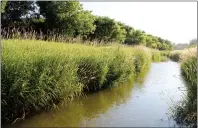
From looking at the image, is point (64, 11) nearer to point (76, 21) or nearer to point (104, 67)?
point (76, 21)

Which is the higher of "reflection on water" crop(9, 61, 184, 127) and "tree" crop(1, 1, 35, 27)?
"tree" crop(1, 1, 35, 27)

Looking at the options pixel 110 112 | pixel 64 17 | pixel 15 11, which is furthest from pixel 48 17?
pixel 110 112

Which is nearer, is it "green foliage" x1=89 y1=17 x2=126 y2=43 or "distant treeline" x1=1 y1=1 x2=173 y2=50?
"distant treeline" x1=1 y1=1 x2=173 y2=50

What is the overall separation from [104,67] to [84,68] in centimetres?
77

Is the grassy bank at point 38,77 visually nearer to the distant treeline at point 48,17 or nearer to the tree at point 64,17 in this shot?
the distant treeline at point 48,17

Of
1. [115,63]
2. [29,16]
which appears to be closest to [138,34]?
[29,16]

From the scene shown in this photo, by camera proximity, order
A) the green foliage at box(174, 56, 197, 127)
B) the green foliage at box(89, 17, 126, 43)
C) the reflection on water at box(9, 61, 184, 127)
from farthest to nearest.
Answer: the green foliage at box(89, 17, 126, 43), the reflection on water at box(9, 61, 184, 127), the green foliage at box(174, 56, 197, 127)

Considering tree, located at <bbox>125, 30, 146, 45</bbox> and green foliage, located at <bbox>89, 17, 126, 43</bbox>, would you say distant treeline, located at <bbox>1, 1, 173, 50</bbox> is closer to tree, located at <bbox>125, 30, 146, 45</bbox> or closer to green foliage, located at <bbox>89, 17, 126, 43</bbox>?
green foliage, located at <bbox>89, 17, 126, 43</bbox>

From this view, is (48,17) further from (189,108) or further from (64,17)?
(189,108)

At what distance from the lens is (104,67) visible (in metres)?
7.86

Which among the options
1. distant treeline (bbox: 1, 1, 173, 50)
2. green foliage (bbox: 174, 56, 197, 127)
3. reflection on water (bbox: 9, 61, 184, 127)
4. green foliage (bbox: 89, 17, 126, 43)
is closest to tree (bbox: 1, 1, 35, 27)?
distant treeline (bbox: 1, 1, 173, 50)

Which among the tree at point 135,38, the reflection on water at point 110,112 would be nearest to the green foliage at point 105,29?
the tree at point 135,38

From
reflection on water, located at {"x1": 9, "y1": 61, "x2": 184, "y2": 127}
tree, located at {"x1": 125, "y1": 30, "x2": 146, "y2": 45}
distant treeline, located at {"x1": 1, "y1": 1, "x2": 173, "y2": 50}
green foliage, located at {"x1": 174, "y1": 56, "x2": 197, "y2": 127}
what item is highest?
distant treeline, located at {"x1": 1, "y1": 1, "x2": 173, "y2": 50}

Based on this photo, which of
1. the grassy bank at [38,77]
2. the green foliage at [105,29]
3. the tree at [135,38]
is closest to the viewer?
the grassy bank at [38,77]
